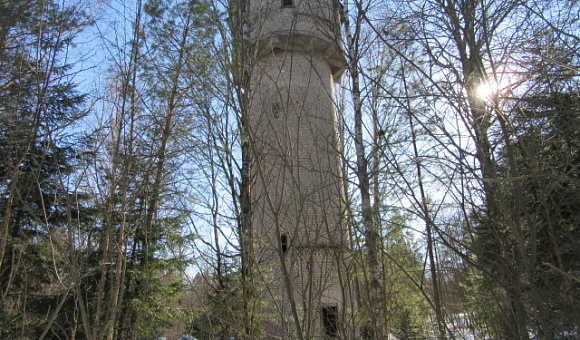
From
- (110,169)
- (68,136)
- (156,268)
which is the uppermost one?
(68,136)

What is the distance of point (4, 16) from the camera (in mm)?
3451

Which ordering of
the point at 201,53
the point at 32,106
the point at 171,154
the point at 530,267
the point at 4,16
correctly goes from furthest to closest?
the point at 171,154 < the point at 32,106 < the point at 201,53 < the point at 4,16 < the point at 530,267

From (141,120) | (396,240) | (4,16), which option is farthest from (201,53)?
(396,240)

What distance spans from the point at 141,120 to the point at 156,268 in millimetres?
3177

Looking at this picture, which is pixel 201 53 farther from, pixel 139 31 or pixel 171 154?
pixel 171 154

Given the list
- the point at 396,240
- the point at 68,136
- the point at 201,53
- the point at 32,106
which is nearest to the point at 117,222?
Result: the point at 68,136

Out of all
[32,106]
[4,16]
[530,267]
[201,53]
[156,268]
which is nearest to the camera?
[530,267]

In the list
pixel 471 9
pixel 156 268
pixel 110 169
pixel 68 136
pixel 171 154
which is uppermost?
pixel 68 136

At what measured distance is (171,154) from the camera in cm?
812

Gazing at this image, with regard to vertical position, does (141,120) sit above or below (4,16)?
above

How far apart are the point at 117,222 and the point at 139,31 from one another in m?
4.62

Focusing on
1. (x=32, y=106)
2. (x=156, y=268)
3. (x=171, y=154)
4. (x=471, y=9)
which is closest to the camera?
(x=471, y=9)

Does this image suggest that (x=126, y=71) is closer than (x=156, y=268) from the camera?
Yes

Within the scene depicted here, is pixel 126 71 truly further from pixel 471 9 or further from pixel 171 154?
pixel 471 9
